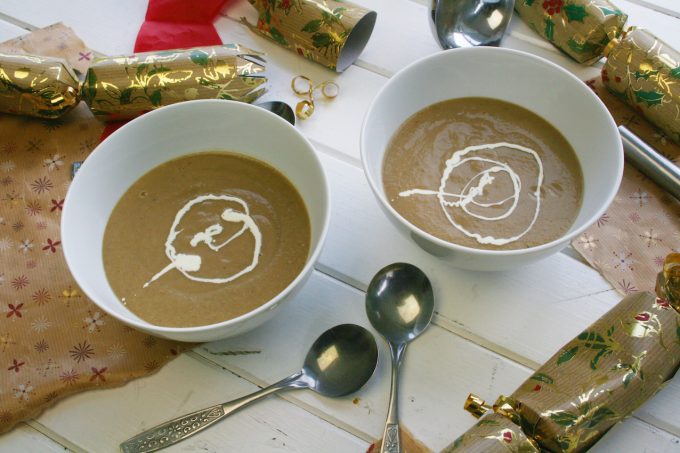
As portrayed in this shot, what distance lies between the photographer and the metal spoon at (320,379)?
35.4 inches

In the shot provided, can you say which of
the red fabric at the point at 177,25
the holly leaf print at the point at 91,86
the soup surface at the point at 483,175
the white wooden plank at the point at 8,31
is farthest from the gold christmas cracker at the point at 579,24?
the white wooden plank at the point at 8,31

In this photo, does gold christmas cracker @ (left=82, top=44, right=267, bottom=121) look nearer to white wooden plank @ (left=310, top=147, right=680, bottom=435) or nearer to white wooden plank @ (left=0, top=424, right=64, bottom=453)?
white wooden plank @ (left=310, top=147, right=680, bottom=435)

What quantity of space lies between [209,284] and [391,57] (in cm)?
62

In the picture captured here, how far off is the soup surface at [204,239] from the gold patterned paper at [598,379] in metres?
0.38

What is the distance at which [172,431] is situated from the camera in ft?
2.96

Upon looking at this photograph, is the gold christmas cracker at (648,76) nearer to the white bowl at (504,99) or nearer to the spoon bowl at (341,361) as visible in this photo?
the white bowl at (504,99)

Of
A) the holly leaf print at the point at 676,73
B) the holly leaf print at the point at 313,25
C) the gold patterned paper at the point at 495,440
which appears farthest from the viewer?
the holly leaf print at the point at 313,25

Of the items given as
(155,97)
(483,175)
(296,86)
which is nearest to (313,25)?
(296,86)

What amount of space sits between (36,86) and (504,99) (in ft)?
2.77

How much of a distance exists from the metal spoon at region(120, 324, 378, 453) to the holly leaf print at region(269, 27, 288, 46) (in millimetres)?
629

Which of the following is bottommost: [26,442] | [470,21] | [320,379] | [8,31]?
[26,442]

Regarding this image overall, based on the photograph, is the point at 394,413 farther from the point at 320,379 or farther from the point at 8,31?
the point at 8,31

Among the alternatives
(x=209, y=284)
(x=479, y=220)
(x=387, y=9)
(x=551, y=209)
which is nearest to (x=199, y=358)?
(x=209, y=284)

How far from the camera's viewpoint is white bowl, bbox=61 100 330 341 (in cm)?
94
